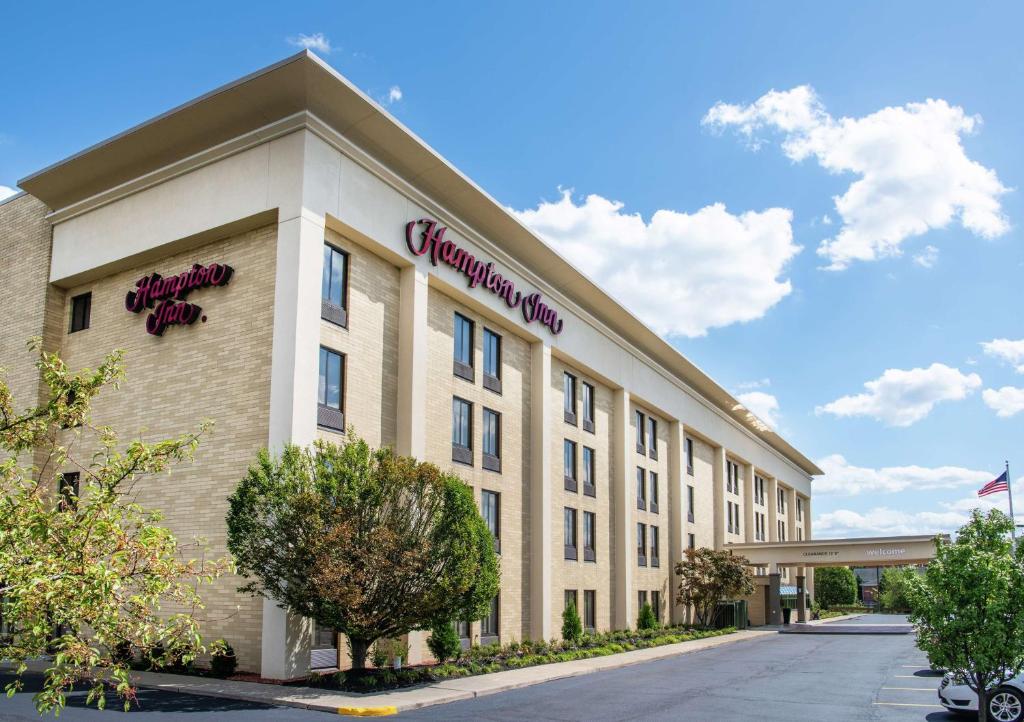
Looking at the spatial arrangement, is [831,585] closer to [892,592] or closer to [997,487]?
[892,592]

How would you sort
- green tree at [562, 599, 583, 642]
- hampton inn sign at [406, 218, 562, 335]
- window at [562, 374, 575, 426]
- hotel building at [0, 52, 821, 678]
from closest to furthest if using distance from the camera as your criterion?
Answer: 1. hotel building at [0, 52, 821, 678]
2. hampton inn sign at [406, 218, 562, 335]
3. green tree at [562, 599, 583, 642]
4. window at [562, 374, 575, 426]

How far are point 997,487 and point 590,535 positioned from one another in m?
19.6

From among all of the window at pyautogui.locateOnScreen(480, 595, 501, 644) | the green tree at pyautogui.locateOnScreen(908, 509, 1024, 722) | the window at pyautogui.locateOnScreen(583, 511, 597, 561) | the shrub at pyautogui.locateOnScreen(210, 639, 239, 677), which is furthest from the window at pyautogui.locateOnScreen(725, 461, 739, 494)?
the green tree at pyautogui.locateOnScreen(908, 509, 1024, 722)

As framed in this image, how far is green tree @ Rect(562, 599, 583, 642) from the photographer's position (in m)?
36.2

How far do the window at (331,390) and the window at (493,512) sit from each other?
8.54m

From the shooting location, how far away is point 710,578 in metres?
48.8

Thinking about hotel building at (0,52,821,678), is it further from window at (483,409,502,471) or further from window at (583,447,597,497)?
window at (583,447,597,497)

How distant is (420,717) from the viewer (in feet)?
59.5

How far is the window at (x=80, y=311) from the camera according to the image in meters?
30.1

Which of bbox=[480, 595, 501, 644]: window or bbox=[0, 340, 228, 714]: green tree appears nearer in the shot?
bbox=[0, 340, 228, 714]: green tree

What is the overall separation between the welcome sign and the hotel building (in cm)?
7

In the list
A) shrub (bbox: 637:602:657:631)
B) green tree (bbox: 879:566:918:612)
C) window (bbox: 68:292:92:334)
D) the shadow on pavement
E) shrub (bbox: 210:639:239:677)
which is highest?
window (bbox: 68:292:92:334)

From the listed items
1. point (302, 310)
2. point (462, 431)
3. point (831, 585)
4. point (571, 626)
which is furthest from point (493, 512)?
point (831, 585)

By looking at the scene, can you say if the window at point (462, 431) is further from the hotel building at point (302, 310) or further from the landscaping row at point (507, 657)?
the landscaping row at point (507, 657)
